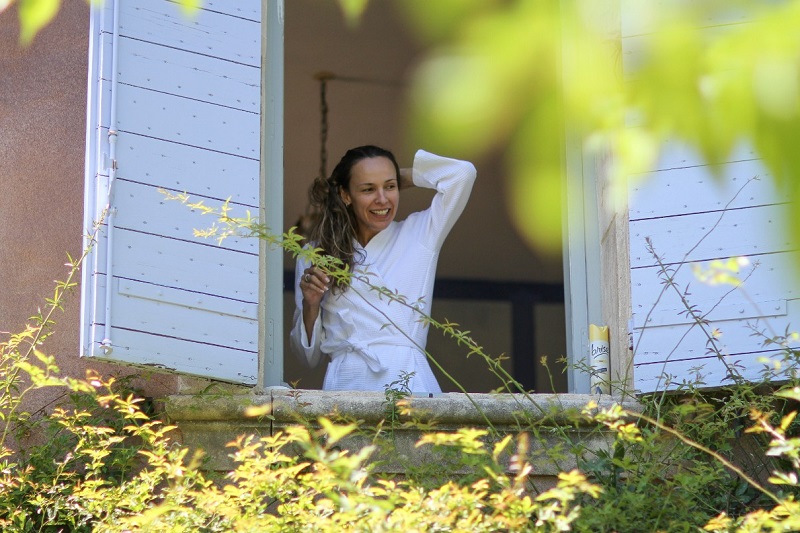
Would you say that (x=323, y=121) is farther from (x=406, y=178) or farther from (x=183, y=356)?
(x=183, y=356)

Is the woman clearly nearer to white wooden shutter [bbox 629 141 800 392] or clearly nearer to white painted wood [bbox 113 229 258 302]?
white painted wood [bbox 113 229 258 302]

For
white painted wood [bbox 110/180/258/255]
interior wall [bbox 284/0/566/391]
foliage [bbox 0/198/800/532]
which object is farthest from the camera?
interior wall [bbox 284/0/566/391]

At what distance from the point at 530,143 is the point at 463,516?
1.44 metres

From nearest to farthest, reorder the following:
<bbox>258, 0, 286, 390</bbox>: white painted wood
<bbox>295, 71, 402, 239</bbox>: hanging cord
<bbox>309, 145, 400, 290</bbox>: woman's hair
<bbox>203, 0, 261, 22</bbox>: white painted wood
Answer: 1. <bbox>203, 0, 261, 22</bbox>: white painted wood
2. <bbox>258, 0, 286, 390</bbox>: white painted wood
3. <bbox>309, 145, 400, 290</bbox>: woman's hair
4. <bbox>295, 71, 402, 239</bbox>: hanging cord

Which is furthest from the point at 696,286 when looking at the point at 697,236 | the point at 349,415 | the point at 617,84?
the point at 617,84

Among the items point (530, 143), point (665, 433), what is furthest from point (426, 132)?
point (665, 433)

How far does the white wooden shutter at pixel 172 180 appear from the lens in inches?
150

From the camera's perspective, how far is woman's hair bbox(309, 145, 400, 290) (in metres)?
4.85

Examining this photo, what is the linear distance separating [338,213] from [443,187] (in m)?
0.44

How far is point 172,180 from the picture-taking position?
3.99m

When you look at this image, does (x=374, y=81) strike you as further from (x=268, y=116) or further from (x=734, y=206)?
(x=734, y=206)

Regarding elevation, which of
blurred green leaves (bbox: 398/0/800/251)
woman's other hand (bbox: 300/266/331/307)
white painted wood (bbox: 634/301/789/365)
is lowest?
white painted wood (bbox: 634/301/789/365)

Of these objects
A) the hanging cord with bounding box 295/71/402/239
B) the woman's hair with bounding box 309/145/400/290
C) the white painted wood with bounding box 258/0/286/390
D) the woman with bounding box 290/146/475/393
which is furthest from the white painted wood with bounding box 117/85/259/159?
the hanging cord with bounding box 295/71/402/239

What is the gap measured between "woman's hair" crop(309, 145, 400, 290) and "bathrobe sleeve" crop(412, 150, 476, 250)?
25 centimetres
